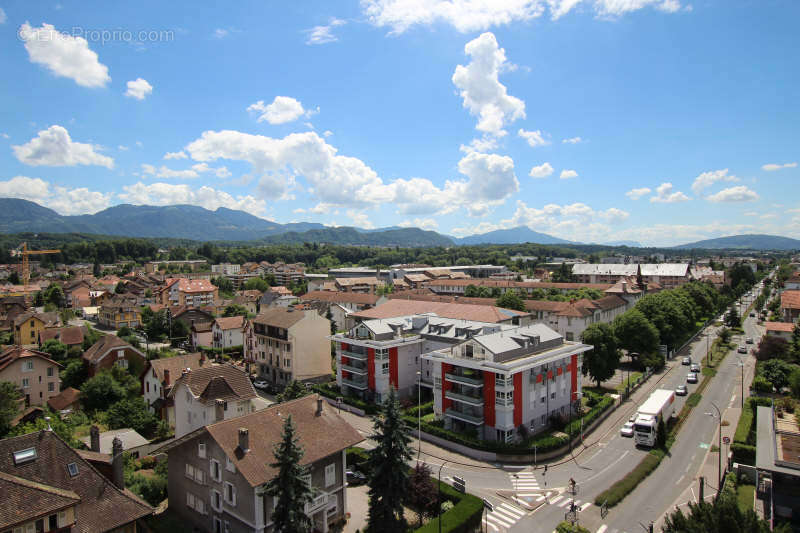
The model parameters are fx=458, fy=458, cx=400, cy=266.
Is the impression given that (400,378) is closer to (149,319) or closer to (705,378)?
(705,378)

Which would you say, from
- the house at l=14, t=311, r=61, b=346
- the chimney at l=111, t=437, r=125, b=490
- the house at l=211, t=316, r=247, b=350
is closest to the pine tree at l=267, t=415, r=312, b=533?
the chimney at l=111, t=437, r=125, b=490

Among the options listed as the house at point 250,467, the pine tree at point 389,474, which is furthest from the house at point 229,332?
the pine tree at point 389,474

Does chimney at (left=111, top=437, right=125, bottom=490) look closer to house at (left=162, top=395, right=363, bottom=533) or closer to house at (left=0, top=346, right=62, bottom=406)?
house at (left=162, top=395, right=363, bottom=533)

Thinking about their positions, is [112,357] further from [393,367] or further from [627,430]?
[627,430]

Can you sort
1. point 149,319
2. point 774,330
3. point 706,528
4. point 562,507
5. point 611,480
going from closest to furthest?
1. point 706,528
2. point 562,507
3. point 611,480
4. point 774,330
5. point 149,319

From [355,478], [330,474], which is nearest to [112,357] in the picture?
[355,478]

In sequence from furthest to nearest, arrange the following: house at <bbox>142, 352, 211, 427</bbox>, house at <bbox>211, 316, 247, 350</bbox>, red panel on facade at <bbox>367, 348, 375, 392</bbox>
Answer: house at <bbox>211, 316, 247, 350</bbox> → red panel on facade at <bbox>367, 348, 375, 392</bbox> → house at <bbox>142, 352, 211, 427</bbox>

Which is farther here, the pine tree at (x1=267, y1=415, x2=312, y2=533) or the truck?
the truck

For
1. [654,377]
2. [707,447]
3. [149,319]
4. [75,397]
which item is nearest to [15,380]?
[75,397]
